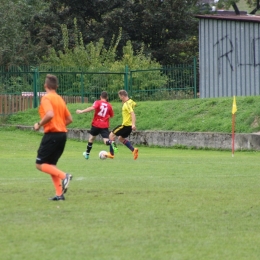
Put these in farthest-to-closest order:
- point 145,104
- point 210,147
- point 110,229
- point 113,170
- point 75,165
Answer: point 145,104
point 210,147
point 75,165
point 113,170
point 110,229

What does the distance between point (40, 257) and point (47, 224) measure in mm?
1608

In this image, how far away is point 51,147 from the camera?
1051cm

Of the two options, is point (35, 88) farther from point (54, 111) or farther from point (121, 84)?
point (54, 111)

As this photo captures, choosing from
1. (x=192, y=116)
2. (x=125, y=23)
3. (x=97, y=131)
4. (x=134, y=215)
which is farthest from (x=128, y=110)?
(x=125, y=23)

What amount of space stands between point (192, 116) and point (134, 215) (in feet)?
58.1

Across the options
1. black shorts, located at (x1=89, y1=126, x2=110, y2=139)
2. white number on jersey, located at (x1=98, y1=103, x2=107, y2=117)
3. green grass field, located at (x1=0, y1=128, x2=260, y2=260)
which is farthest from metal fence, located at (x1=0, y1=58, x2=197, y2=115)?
green grass field, located at (x1=0, y1=128, x2=260, y2=260)

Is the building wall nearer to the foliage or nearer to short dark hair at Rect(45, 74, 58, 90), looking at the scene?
the foliage

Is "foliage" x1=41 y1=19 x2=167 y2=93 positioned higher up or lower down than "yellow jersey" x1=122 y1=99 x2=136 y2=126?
higher up

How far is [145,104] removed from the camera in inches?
1174

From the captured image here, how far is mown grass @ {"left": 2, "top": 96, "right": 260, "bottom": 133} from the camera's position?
24875 millimetres

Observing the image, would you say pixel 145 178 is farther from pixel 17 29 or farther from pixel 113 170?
pixel 17 29

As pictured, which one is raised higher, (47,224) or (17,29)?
(17,29)

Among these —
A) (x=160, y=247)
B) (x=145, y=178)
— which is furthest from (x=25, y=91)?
(x=160, y=247)

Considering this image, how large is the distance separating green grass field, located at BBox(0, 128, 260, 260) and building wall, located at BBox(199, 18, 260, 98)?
15.8 m
